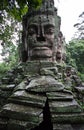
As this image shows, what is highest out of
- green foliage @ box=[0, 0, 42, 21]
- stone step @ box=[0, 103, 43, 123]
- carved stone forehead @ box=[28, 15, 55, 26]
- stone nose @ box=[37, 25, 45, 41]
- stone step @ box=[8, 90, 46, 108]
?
carved stone forehead @ box=[28, 15, 55, 26]

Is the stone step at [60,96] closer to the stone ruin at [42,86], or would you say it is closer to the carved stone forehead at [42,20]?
the stone ruin at [42,86]

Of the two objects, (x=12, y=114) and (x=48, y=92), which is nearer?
(x=12, y=114)

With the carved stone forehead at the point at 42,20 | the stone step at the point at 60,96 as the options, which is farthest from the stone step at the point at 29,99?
the carved stone forehead at the point at 42,20

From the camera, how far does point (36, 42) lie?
604cm

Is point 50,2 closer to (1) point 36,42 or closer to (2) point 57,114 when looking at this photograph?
(1) point 36,42

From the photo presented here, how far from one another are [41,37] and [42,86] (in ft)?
6.87

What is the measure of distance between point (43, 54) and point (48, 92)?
1.86 m

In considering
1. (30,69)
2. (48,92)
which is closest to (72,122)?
(48,92)

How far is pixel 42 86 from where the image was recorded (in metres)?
4.40

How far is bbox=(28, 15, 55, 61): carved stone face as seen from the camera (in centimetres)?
597

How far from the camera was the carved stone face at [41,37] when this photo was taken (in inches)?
235

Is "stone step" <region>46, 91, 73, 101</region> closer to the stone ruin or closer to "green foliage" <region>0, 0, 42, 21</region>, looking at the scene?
the stone ruin

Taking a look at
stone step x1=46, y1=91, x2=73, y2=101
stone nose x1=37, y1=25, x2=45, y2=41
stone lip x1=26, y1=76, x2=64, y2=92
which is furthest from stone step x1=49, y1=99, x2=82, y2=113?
stone nose x1=37, y1=25, x2=45, y2=41

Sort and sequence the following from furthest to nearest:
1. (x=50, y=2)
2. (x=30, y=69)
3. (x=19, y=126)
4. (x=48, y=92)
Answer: (x=50, y=2), (x=30, y=69), (x=48, y=92), (x=19, y=126)
